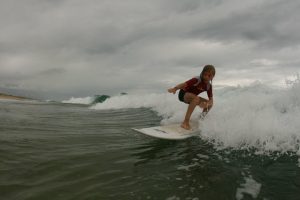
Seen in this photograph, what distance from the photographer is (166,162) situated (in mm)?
5855

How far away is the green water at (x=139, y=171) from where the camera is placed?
431cm

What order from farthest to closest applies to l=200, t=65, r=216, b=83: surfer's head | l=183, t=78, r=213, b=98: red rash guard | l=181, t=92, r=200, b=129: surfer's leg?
l=183, t=78, r=213, b=98: red rash guard < l=181, t=92, r=200, b=129: surfer's leg < l=200, t=65, r=216, b=83: surfer's head

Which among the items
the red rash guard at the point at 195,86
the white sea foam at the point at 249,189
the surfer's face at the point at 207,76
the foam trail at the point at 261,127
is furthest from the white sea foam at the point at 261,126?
the white sea foam at the point at 249,189

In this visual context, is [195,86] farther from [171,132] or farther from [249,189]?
[249,189]

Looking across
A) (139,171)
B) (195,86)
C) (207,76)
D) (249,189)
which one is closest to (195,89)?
(195,86)

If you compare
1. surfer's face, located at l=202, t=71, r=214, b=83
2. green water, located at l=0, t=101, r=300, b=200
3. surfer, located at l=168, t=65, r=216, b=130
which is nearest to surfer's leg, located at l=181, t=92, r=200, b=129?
surfer, located at l=168, t=65, r=216, b=130

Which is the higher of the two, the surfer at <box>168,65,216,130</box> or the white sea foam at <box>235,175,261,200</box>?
the surfer at <box>168,65,216,130</box>

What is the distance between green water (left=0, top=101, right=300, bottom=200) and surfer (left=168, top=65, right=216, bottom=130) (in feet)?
3.90

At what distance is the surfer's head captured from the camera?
8398mm

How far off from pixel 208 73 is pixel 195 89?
2.41 ft

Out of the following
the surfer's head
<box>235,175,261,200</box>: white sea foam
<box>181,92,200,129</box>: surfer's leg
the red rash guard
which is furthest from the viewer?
the red rash guard

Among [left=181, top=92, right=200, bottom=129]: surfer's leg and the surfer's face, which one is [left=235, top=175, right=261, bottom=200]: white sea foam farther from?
the surfer's face

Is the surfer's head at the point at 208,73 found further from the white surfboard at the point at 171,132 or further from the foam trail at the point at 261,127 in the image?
the white surfboard at the point at 171,132

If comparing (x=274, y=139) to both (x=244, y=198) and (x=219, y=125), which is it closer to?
(x=219, y=125)
